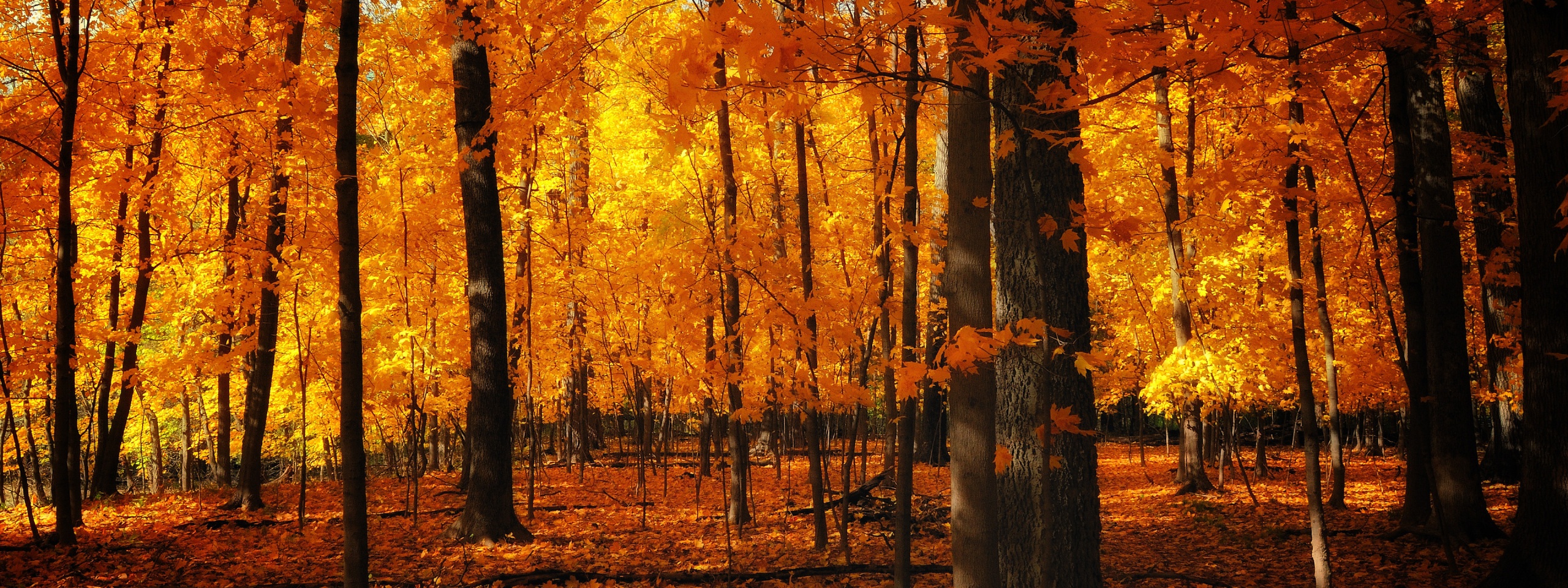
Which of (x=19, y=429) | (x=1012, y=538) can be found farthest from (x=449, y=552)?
(x=19, y=429)

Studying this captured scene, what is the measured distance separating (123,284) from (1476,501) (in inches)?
678

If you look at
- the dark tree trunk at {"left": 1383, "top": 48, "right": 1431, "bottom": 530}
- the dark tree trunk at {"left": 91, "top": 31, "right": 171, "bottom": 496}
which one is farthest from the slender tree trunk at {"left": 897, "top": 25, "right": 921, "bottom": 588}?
the dark tree trunk at {"left": 91, "top": 31, "right": 171, "bottom": 496}

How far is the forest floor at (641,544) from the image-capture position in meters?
6.36

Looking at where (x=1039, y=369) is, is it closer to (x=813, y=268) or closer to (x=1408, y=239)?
(x=1408, y=239)

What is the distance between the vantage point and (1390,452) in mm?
26188

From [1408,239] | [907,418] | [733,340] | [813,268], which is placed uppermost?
[813,268]

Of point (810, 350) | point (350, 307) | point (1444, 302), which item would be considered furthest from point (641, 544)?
point (1444, 302)

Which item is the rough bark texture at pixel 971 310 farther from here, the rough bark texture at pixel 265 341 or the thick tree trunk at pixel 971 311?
the rough bark texture at pixel 265 341

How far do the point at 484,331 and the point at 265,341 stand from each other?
311 centimetres

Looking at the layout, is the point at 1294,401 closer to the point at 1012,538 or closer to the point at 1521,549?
the point at 1521,549

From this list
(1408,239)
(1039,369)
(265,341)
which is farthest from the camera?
(265,341)

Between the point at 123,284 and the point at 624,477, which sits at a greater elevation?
the point at 123,284

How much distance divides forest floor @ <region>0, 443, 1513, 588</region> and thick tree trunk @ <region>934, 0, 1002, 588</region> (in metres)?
2.98

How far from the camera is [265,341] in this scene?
29.5 feet
